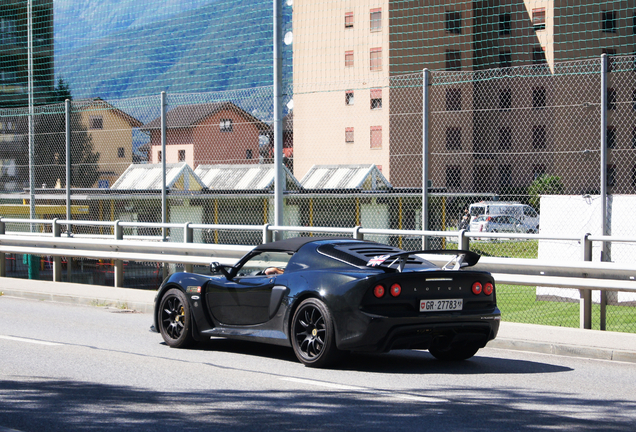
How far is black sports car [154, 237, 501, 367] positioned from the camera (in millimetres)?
7062

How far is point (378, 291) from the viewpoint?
7055 millimetres

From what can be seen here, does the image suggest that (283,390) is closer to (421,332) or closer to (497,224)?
(421,332)

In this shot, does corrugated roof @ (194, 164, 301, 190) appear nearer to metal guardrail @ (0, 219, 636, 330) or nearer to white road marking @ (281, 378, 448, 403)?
metal guardrail @ (0, 219, 636, 330)

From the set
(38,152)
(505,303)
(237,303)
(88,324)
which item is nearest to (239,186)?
(38,152)

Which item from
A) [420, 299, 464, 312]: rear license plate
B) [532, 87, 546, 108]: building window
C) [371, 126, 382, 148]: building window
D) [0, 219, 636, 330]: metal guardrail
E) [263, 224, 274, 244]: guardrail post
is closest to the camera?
[420, 299, 464, 312]: rear license plate

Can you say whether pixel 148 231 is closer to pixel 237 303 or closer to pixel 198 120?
pixel 198 120

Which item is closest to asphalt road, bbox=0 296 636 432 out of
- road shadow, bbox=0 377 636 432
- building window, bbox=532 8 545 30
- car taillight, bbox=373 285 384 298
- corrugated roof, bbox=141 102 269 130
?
road shadow, bbox=0 377 636 432

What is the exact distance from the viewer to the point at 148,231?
2103 centimetres

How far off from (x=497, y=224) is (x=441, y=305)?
1707 centimetres

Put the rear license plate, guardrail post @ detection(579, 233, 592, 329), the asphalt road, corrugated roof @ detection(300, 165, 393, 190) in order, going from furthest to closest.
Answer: corrugated roof @ detection(300, 165, 393, 190) < guardrail post @ detection(579, 233, 592, 329) < the rear license plate < the asphalt road

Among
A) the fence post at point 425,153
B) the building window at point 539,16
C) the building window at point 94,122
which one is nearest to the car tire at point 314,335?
the fence post at point 425,153

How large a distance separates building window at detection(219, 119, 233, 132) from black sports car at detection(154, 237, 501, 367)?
22.7 feet

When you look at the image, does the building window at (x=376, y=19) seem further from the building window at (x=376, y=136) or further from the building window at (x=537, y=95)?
the building window at (x=537, y=95)

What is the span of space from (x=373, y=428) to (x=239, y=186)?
47.9 feet
